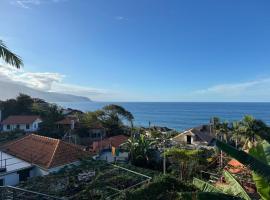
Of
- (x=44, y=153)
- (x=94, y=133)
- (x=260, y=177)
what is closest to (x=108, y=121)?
(x=94, y=133)

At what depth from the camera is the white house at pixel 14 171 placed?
2250 centimetres

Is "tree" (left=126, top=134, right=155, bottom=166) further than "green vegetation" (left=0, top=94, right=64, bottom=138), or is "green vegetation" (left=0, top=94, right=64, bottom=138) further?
"green vegetation" (left=0, top=94, right=64, bottom=138)

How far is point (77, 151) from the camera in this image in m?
27.4

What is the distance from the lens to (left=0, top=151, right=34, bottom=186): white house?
2250 centimetres

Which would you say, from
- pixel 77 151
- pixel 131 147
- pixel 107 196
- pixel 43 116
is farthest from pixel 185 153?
pixel 43 116

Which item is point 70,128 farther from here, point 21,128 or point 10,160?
point 10,160

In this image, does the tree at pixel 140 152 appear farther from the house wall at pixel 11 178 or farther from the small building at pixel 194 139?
the small building at pixel 194 139

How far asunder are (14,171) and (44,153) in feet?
12.5

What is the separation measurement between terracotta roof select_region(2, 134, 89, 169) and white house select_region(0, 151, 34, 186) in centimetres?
85

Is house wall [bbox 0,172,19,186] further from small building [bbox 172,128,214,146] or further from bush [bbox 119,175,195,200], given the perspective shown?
small building [bbox 172,128,214,146]

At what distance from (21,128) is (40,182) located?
3859cm

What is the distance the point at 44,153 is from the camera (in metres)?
26.5

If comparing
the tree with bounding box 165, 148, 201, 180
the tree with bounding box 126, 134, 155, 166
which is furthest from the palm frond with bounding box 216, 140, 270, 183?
the tree with bounding box 126, 134, 155, 166

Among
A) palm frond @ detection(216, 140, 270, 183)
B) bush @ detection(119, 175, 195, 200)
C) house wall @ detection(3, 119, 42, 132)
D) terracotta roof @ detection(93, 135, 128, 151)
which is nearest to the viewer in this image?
palm frond @ detection(216, 140, 270, 183)
